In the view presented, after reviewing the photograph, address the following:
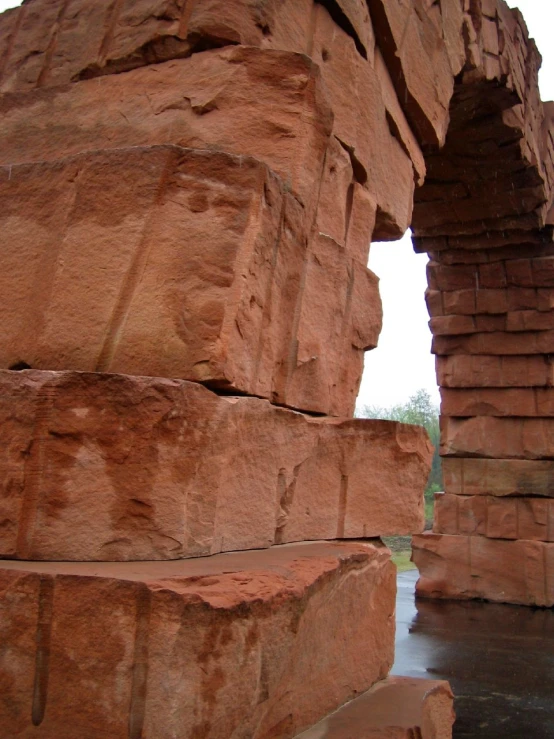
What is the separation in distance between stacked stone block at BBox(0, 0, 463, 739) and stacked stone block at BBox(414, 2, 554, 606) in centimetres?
409

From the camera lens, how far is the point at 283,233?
1.90 meters

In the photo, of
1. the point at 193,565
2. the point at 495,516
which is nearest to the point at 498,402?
the point at 495,516

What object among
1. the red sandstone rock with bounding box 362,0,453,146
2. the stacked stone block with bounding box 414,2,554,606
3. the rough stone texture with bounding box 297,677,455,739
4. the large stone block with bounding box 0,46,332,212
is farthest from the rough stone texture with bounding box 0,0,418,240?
the stacked stone block with bounding box 414,2,554,606

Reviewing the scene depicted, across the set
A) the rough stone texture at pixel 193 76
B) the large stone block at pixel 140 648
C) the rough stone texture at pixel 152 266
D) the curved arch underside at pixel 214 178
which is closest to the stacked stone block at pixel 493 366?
the curved arch underside at pixel 214 178

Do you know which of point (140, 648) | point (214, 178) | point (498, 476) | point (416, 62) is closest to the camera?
point (140, 648)

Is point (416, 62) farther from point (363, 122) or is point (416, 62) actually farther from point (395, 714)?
point (395, 714)

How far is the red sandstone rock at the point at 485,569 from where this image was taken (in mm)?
6461

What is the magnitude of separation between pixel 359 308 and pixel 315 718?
118cm

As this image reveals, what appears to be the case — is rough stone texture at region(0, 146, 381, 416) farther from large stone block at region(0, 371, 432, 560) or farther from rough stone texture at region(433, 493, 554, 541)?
rough stone texture at region(433, 493, 554, 541)

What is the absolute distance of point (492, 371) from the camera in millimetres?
7066

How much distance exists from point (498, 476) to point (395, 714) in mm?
5293

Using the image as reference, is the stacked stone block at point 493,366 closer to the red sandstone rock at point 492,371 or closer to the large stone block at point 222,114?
the red sandstone rock at point 492,371

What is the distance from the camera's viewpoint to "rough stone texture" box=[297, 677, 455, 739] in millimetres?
1743

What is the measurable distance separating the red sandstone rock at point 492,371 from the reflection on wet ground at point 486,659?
199cm
